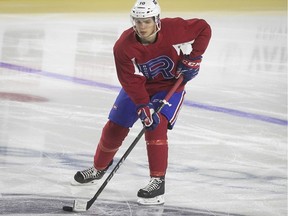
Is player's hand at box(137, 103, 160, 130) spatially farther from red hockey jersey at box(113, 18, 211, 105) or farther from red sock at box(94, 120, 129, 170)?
red sock at box(94, 120, 129, 170)

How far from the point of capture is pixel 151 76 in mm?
3461

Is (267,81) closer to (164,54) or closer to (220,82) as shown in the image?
(220,82)

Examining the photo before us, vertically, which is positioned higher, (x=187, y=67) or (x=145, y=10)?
(x=145, y=10)

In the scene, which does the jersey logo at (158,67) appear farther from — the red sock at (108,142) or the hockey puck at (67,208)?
the hockey puck at (67,208)

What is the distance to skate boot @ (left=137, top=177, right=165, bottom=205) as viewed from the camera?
3.37 metres

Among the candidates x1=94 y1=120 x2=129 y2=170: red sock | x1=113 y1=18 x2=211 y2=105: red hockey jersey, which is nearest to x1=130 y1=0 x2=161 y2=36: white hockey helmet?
x1=113 y1=18 x2=211 y2=105: red hockey jersey

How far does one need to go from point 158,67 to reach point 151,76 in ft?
0.19

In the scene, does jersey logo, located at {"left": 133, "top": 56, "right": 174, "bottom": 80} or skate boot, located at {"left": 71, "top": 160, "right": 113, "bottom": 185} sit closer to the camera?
jersey logo, located at {"left": 133, "top": 56, "right": 174, "bottom": 80}

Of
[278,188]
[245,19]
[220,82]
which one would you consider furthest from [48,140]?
[245,19]

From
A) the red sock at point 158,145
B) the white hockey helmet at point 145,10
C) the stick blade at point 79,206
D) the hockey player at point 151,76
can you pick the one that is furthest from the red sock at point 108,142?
the white hockey helmet at point 145,10

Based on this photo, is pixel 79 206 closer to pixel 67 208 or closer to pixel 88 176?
pixel 67 208

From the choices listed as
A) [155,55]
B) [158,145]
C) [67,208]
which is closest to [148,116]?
[158,145]

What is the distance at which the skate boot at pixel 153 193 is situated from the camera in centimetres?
337

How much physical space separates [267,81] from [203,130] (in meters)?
1.68
